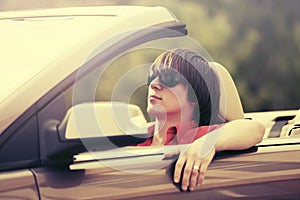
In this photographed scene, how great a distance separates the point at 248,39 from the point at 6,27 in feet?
7.76

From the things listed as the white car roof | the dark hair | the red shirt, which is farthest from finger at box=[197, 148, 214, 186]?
the white car roof

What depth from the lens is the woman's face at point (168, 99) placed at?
250 centimetres

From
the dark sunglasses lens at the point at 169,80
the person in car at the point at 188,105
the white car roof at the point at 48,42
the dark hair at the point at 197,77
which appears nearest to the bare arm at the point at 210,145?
the person in car at the point at 188,105

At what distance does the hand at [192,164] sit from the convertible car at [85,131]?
0.08ft

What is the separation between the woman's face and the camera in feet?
8.20

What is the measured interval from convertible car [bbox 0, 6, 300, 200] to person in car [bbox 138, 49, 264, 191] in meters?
0.05

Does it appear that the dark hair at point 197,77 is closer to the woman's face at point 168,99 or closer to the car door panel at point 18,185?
the woman's face at point 168,99

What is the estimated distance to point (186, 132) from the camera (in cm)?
249

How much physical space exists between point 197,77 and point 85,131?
447mm

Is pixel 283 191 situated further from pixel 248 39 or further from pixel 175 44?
pixel 248 39

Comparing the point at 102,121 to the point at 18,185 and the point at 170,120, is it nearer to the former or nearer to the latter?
the point at 170,120

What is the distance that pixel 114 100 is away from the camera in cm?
336

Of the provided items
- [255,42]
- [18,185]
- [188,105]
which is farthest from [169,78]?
[255,42]

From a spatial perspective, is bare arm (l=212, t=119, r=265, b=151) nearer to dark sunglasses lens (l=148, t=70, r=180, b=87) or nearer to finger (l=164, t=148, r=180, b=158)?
finger (l=164, t=148, r=180, b=158)
